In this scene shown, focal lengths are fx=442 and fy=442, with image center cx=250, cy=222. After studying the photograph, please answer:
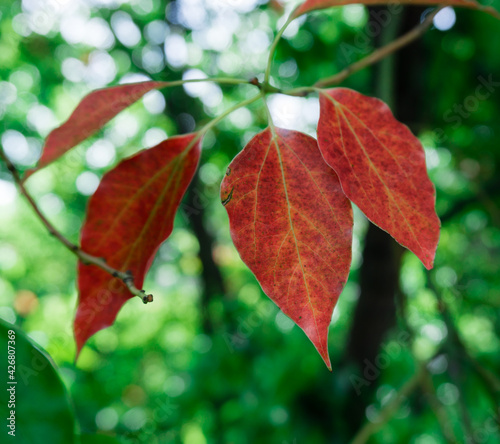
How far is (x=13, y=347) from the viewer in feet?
0.78

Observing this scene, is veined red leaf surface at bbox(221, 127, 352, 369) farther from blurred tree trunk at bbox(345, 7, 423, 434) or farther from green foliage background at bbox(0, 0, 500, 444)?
blurred tree trunk at bbox(345, 7, 423, 434)

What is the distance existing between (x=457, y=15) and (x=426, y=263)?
0.80 m

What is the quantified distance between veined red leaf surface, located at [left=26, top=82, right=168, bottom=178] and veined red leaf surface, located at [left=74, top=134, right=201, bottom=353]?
0.04 meters

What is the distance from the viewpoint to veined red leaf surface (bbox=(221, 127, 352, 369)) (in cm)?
25

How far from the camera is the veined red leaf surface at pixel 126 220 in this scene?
1.06 ft

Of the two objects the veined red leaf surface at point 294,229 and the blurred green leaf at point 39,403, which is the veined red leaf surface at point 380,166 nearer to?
the veined red leaf surface at point 294,229

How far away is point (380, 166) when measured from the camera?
277mm

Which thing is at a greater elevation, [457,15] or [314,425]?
[457,15]

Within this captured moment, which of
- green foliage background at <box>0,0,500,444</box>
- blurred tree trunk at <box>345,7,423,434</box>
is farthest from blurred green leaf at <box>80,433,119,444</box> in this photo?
blurred tree trunk at <box>345,7,423,434</box>

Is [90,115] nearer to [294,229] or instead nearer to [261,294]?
[294,229]

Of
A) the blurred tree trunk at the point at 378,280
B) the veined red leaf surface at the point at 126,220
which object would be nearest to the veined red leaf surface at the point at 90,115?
the veined red leaf surface at the point at 126,220

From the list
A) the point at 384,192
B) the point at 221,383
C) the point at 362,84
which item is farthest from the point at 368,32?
the point at 221,383

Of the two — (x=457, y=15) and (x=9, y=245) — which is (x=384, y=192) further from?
(x=9, y=245)

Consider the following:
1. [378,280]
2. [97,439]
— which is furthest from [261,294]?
[97,439]
